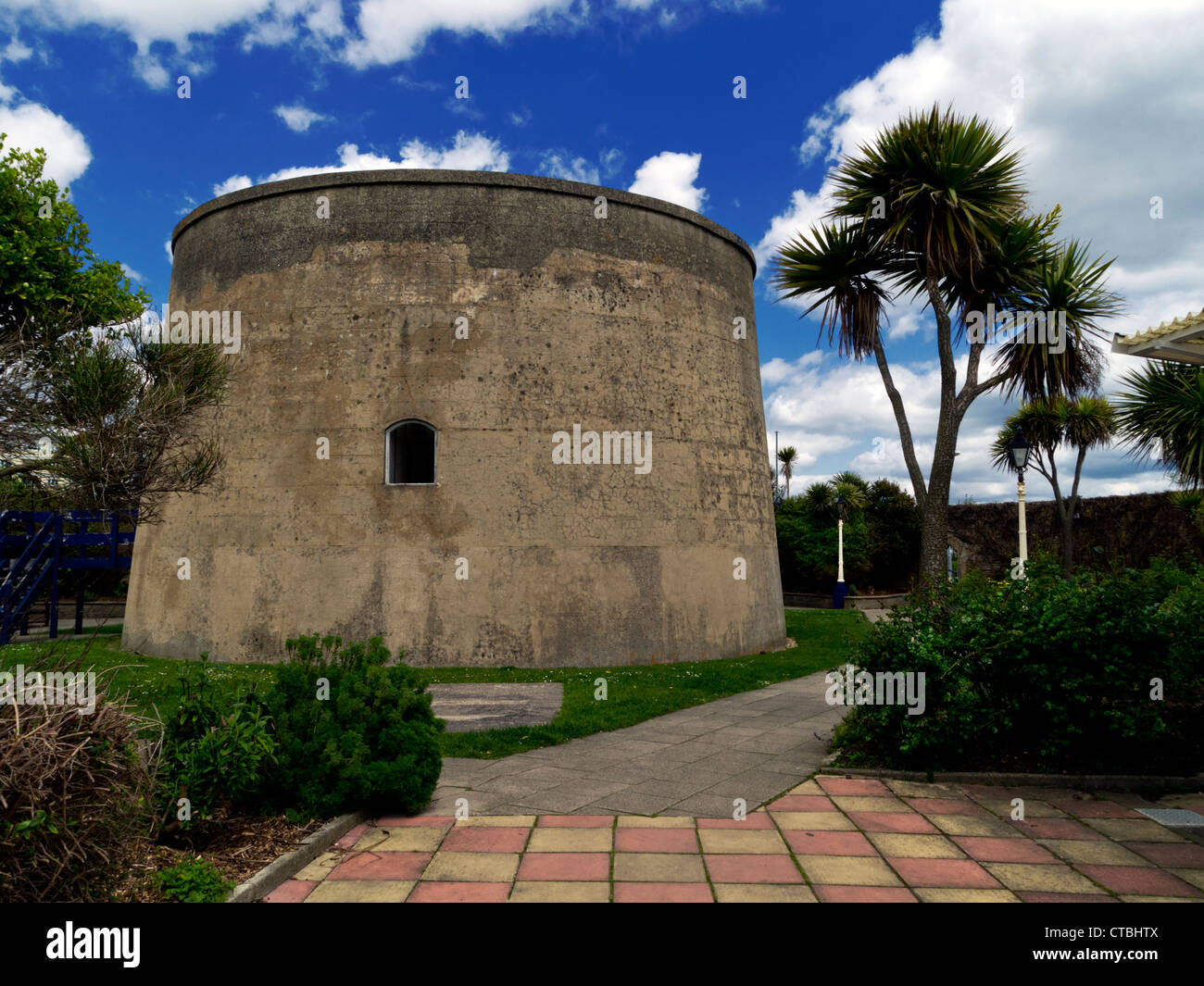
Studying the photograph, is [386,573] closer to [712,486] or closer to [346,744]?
[712,486]

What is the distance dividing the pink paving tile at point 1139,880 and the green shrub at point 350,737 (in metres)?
3.70

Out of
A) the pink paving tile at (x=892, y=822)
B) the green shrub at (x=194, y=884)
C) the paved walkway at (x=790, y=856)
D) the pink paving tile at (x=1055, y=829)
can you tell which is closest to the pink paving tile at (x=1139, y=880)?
the paved walkway at (x=790, y=856)

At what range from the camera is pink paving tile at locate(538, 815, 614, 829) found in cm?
471

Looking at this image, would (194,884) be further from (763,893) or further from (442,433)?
(442,433)

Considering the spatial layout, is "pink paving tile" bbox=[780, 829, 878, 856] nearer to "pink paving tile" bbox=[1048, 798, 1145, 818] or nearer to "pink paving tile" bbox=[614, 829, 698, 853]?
"pink paving tile" bbox=[614, 829, 698, 853]

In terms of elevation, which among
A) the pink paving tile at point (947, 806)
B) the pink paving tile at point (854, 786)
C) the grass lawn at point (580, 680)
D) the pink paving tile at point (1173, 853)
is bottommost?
the pink paving tile at point (1173, 853)

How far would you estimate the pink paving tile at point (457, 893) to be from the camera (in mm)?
3680

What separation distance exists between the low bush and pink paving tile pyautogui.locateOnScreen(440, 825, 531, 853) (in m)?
1.59

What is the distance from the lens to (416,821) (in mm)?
4840

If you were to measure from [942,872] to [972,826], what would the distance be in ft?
2.83

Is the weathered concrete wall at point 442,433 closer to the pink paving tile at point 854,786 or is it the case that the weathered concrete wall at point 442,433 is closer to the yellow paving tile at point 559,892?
the pink paving tile at point 854,786
